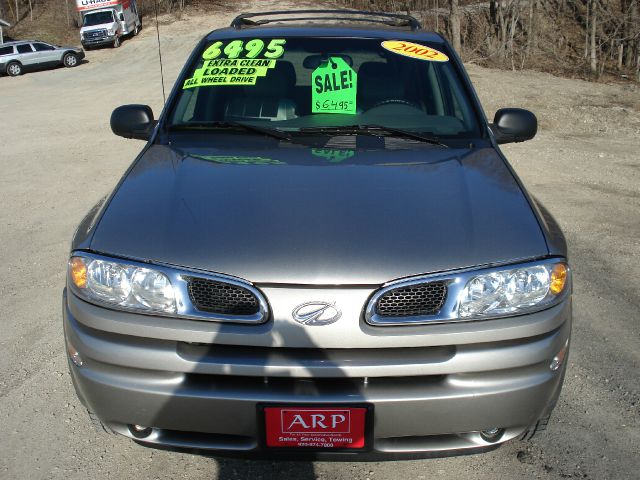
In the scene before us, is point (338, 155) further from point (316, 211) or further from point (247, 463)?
point (247, 463)

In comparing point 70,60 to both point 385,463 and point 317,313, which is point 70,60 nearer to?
point 385,463

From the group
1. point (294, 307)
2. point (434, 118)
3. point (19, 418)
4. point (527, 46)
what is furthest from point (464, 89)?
point (527, 46)

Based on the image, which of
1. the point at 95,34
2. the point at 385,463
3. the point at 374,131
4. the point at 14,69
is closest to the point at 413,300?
the point at 385,463

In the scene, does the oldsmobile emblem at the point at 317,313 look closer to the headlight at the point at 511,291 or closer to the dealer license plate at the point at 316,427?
the dealer license plate at the point at 316,427

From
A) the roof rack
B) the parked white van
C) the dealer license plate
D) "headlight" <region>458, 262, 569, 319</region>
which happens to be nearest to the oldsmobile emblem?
the dealer license plate

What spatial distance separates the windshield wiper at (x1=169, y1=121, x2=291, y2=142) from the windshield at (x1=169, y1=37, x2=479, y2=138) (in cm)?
2

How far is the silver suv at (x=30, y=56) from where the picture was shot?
26630mm

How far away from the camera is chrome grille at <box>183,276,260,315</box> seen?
2270 mm

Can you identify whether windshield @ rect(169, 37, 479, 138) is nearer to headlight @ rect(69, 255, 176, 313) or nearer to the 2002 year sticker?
the 2002 year sticker

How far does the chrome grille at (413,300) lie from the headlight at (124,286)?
703 mm

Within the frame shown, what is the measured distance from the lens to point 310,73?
380cm

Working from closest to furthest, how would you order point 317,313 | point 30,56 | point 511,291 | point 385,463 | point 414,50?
point 317,313 < point 511,291 < point 385,463 < point 414,50 < point 30,56

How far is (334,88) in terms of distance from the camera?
3678 millimetres

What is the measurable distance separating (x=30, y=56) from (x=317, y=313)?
28.3 metres
